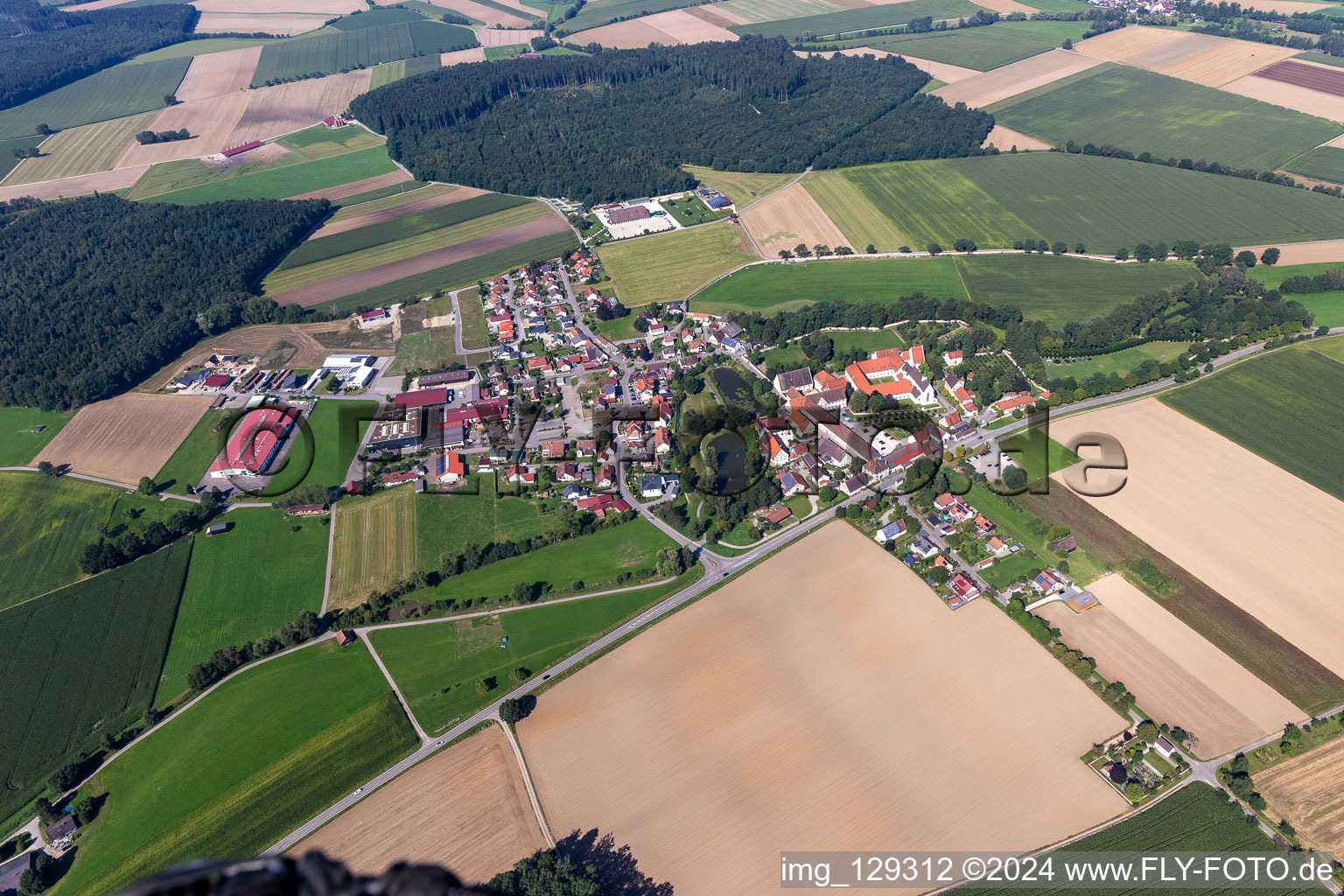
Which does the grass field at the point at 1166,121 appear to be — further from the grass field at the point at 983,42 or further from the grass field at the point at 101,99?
the grass field at the point at 101,99

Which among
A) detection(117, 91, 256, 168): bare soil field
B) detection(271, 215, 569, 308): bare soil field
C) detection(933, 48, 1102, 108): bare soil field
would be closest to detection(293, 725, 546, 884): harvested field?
detection(271, 215, 569, 308): bare soil field

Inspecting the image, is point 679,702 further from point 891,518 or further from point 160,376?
point 160,376

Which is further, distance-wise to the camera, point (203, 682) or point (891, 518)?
point (891, 518)

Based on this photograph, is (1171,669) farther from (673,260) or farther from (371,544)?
(673,260)

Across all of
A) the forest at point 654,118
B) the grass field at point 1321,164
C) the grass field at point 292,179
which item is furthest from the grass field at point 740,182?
the grass field at point 1321,164

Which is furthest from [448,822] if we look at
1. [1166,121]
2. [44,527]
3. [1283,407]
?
[1166,121]

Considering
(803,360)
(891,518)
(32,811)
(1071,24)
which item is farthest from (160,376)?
(1071,24)

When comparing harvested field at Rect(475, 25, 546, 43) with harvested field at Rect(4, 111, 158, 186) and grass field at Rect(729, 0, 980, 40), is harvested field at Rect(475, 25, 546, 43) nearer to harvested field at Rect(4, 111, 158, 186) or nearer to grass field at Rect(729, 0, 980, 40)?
grass field at Rect(729, 0, 980, 40)

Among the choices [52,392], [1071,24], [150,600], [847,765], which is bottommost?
[847,765]
